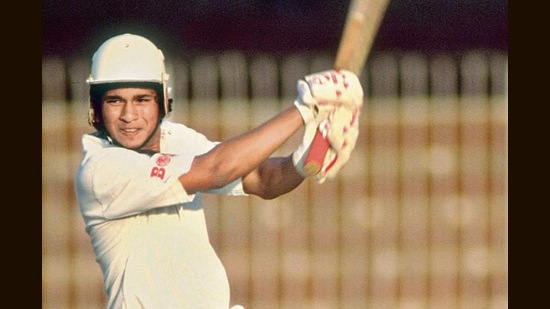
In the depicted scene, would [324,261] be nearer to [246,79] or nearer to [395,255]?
[395,255]

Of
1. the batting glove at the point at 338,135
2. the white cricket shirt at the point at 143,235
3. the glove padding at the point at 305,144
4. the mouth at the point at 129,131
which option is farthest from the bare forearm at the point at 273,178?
the mouth at the point at 129,131

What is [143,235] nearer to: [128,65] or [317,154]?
[128,65]

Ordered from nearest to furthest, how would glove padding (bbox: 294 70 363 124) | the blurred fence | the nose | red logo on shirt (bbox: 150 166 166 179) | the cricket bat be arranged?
glove padding (bbox: 294 70 363 124)
the cricket bat
red logo on shirt (bbox: 150 166 166 179)
the nose
the blurred fence

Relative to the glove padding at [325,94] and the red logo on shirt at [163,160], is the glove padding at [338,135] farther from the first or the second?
the red logo on shirt at [163,160]

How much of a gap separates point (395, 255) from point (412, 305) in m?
0.25

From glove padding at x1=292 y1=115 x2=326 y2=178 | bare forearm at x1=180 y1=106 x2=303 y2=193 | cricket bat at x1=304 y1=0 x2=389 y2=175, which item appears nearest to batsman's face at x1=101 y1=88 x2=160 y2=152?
bare forearm at x1=180 y1=106 x2=303 y2=193

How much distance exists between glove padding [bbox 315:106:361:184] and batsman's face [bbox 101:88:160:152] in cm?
67

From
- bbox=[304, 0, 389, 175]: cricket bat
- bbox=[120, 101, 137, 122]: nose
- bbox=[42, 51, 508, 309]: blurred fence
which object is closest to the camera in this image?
bbox=[304, 0, 389, 175]: cricket bat

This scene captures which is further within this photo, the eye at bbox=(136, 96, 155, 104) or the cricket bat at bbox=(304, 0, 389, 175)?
the eye at bbox=(136, 96, 155, 104)

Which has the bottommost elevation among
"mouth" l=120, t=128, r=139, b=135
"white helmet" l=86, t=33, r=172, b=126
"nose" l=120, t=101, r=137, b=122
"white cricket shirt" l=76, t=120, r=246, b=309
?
"white cricket shirt" l=76, t=120, r=246, b=309

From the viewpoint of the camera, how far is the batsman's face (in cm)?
568

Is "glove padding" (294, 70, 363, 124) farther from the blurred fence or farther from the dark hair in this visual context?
the blurred fence

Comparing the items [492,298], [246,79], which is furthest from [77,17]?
[492,298]

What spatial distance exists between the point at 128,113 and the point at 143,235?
40 cm
